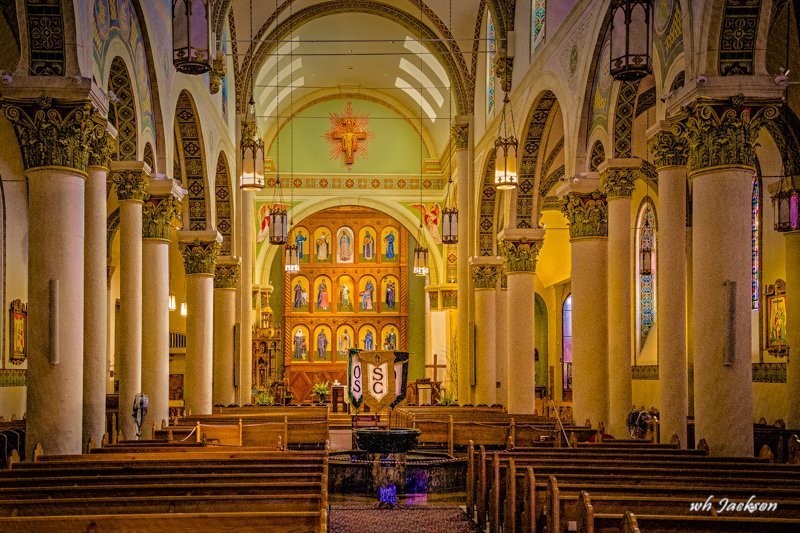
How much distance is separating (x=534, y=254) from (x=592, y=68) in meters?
6.85

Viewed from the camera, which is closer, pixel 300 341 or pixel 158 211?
pixel 158 211

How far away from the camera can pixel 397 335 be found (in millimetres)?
40781

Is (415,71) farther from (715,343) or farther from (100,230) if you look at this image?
(715,343)

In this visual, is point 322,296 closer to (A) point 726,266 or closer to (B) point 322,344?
(B) point 322,344

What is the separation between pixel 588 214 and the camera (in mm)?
17375

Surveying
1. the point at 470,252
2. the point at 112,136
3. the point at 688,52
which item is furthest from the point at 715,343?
the point at 470,252

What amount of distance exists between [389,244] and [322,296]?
358 cm

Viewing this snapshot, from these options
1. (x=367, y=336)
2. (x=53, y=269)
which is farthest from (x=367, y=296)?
(x=53, y=269)

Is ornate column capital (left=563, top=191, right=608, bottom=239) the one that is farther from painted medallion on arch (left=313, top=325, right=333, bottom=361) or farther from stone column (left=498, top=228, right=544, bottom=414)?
painted medallion on arch (left=313, top=325, right=333, bottom=361)

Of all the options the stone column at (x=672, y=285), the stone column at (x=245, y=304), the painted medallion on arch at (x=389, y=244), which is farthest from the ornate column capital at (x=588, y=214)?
the painted medallion on arch at (x=389, y=244)

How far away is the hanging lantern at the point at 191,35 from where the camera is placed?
34.7 feet

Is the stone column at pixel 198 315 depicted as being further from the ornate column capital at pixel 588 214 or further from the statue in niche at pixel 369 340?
the statue in niche at pixel 369 340

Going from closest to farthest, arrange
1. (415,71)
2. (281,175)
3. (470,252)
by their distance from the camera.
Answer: (470,252) → (415,71) → (281,175)

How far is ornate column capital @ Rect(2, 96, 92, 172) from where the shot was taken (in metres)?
11.3
